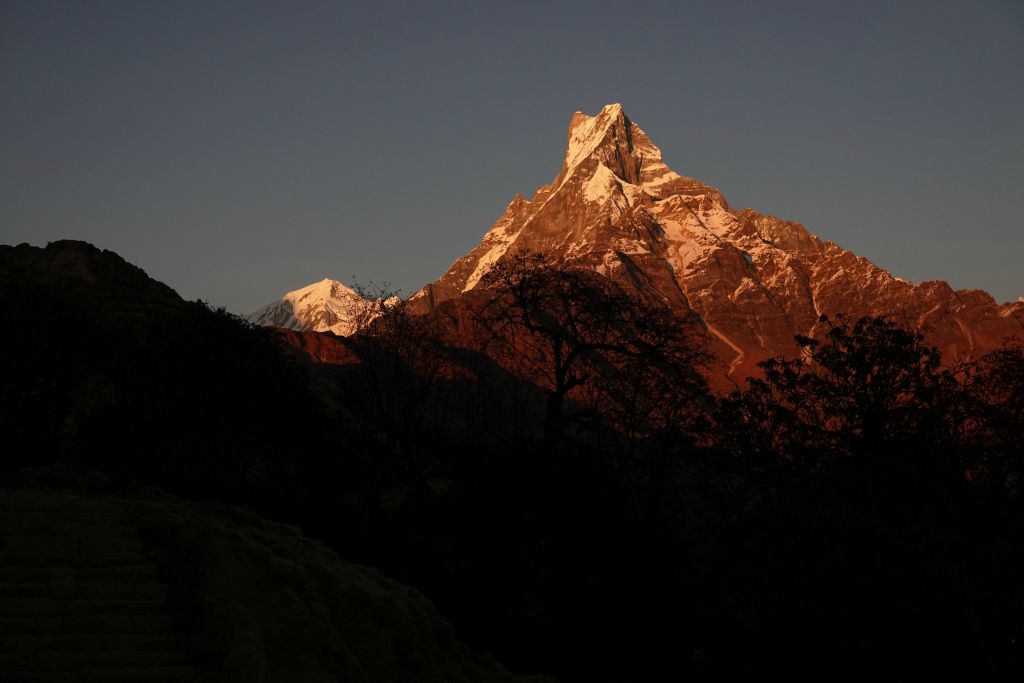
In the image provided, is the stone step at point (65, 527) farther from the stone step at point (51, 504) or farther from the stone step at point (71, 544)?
the stone step at point (51, 504)

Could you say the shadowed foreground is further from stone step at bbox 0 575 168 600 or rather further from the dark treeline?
the dark treeline

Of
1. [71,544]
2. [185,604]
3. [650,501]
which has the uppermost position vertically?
[650,501]

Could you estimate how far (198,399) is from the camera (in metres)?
30.6

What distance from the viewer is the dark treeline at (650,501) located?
1511 centimetres

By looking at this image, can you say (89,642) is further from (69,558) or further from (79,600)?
(69,558)

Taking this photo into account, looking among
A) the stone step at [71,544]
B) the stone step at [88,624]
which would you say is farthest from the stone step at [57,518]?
the stone step at [88,624]

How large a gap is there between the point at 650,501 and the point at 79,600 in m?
17.4

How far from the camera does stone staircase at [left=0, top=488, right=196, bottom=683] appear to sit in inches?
333

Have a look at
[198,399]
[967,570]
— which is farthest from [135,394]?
[967,570]

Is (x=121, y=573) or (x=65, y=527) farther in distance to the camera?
(x=65, y=527)

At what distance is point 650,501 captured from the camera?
24.7 metres

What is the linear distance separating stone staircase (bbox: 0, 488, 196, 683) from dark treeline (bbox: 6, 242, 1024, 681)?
2.74 meters

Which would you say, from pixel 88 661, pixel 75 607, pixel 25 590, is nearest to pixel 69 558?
pixel 25 590

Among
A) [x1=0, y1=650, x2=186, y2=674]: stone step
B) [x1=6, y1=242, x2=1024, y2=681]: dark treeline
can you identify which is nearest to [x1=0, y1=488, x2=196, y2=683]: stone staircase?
[x1=0, y1=650, x2=186, y2=674]: stone step
